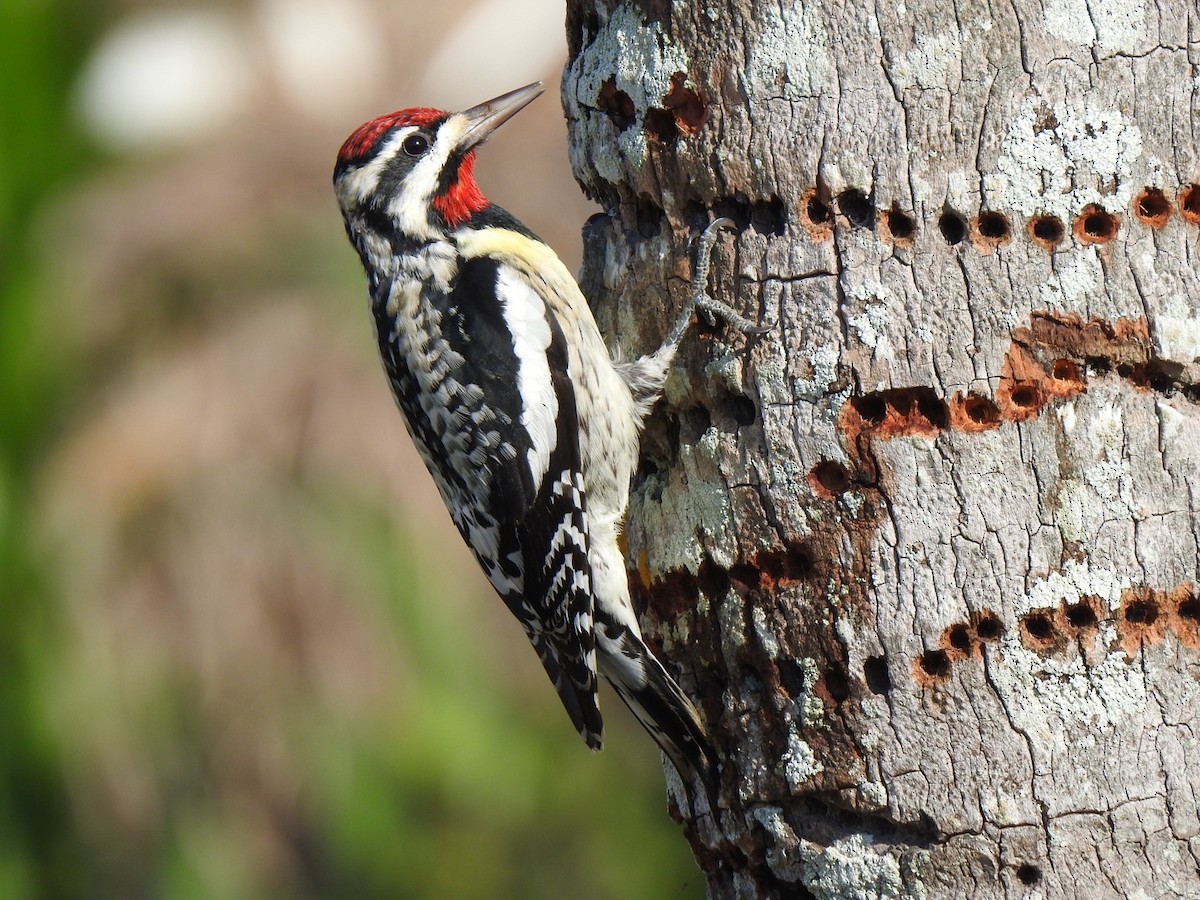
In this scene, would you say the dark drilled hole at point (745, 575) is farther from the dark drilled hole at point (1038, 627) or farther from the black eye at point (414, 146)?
the black eye at point (414, 146)

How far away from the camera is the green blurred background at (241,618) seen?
6062mm

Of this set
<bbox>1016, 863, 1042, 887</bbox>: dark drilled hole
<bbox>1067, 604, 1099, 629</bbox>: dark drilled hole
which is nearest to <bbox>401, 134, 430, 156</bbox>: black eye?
<bbox>1067, 604, 1099, 629</bbox>: dark drilled hole

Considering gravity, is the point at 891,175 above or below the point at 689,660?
above

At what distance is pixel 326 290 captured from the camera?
20.6ft

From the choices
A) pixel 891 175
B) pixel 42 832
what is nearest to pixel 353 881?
pixel 42 832

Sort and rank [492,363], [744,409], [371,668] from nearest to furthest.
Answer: [744,409] < [492,363] < [371,668]

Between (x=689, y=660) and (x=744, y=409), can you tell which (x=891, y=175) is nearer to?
(x=744, y=409)

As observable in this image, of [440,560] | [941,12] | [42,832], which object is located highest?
[941,12]

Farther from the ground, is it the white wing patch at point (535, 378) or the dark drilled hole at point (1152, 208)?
the white wing patch at point (535, 378)

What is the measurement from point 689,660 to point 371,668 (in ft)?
10.3

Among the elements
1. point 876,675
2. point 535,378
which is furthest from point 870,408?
point 535,378

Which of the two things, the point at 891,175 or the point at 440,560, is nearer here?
the point at 891,175

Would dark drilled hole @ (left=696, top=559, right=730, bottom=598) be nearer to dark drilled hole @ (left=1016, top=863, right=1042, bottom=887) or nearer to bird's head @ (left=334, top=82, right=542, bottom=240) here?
dark drilled hole @ (left=1016, top=863, right=1042, bottom=887)

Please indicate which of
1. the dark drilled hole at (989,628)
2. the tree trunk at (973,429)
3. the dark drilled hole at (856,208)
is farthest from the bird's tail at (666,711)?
the dark drilled hole at (856,208)
